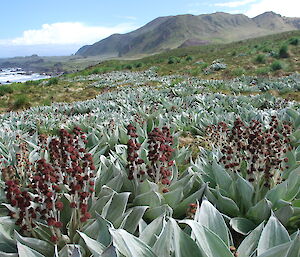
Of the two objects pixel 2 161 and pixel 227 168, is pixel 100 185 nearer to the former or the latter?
pixel 227 168

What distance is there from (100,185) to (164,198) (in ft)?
2.15

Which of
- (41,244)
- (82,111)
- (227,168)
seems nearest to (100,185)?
(41,244)

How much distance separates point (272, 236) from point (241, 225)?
51 cm

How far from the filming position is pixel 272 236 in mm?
1653

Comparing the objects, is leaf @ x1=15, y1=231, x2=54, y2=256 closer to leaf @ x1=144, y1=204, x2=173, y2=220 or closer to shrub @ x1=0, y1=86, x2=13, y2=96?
leaf @ x1=144, y1=204, x2=173, y2=220

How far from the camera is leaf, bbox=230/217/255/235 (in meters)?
2.11

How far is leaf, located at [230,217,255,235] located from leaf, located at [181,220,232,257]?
64cm

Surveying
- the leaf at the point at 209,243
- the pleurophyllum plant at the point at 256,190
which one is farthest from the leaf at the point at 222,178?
the leaf at the point at 209,243

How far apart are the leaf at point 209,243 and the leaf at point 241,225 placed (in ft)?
2.08

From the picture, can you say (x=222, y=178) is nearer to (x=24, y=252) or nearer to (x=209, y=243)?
(x=209, y=243)

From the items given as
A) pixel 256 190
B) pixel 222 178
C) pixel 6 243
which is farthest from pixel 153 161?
pixel 6 243

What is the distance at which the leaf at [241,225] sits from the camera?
2109 mm

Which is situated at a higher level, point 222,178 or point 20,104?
point 20,104

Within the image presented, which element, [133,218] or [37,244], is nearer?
[37,244]
